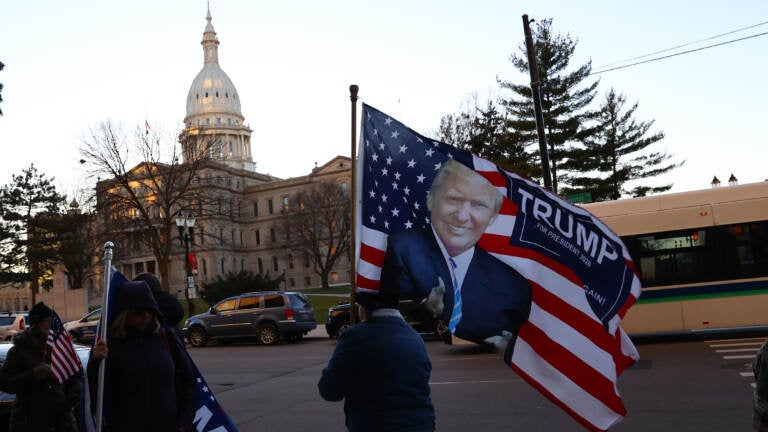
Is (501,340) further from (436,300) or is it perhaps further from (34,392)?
(34,392)

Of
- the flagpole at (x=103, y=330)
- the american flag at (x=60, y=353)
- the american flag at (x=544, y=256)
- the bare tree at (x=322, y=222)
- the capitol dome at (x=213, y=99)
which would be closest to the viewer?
the flagpole at (x=103, y=330)

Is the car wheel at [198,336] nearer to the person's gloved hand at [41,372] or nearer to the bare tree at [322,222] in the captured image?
the person's gloved hand at [41,372]

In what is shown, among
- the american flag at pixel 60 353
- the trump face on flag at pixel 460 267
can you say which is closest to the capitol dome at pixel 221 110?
the american flag at pixel 60 353

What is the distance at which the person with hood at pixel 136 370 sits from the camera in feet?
14.4

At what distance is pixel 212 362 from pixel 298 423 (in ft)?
35.2

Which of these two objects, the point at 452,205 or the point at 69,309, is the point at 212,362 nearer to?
the point at 452,205

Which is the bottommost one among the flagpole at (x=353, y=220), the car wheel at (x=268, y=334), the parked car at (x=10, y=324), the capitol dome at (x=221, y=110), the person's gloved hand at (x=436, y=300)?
the car wheel at (x=268, y=334)

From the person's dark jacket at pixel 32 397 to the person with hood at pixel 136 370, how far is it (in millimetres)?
1889

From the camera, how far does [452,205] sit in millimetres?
4547

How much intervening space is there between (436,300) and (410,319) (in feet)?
59.4

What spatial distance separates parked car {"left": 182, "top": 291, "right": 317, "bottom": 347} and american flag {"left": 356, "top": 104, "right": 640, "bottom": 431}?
21.4 meters

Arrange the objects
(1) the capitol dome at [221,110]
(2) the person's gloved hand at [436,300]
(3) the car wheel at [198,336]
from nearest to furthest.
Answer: (2) the person's gloved hand at [436,300], (3) the car wheel at [198,336], (1) the capitol dome at [221,110]

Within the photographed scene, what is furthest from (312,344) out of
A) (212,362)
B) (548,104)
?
(548,104)

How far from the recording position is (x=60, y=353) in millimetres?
5430
